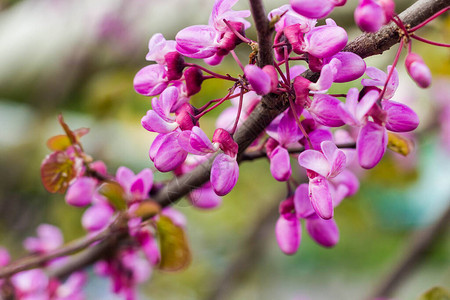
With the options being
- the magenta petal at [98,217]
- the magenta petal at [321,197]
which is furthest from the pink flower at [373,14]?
the magenta petal at [98,217]

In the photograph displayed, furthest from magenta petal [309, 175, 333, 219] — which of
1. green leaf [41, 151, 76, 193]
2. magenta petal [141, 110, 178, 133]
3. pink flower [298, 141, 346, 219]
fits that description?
green leaf [41, 151, 76, 193]

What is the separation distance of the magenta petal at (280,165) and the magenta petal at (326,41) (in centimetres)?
7

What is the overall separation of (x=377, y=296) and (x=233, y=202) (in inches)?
23.6

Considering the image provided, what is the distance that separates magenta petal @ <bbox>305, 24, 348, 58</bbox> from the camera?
0.29 m

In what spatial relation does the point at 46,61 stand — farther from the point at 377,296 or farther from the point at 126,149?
the point at 377,296

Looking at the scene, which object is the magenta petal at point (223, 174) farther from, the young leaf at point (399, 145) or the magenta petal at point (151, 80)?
the young leaf at point (399, 145)

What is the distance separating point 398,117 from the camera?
30 cm

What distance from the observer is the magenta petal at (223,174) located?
0.31 metres

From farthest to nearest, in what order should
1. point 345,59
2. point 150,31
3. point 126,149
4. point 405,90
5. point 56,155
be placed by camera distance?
point 150,31 < point 126,149 < point 405,90 < point 56,155 < point 345,59

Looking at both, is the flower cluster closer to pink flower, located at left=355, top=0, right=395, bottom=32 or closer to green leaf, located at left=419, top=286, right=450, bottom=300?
pink flower, located at left=355, top=0, right=395, bottom=32

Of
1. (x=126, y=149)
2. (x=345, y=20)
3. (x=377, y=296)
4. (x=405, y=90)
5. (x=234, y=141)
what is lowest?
(x=377, y=296)

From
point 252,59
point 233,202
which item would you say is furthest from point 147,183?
point 233,202

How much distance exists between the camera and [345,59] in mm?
296

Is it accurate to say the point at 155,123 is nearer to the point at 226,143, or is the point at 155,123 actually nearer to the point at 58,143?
the point at 226,143
